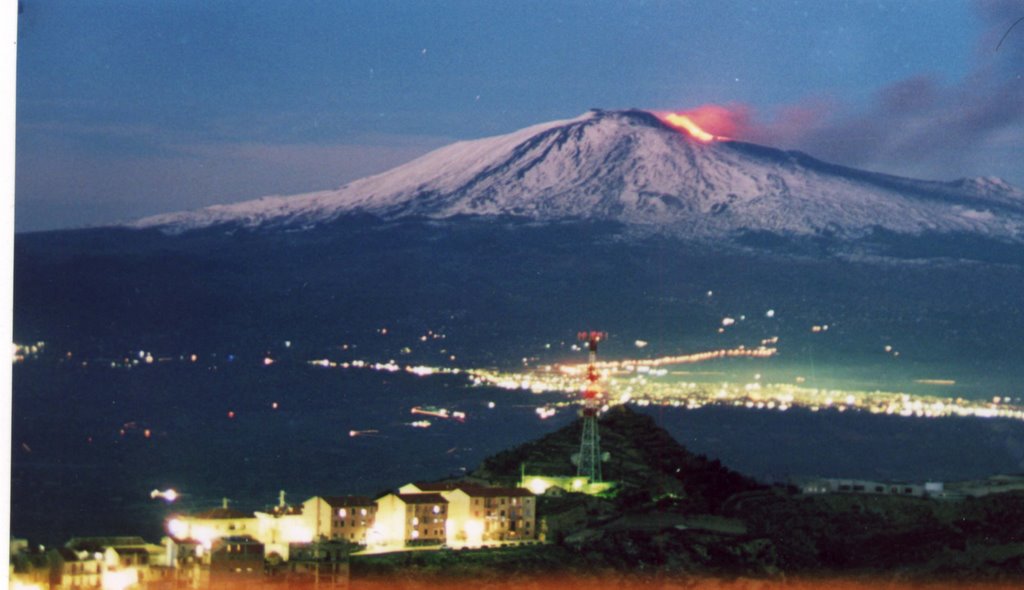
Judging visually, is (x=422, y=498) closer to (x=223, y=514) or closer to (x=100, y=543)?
(x=223, y=514)

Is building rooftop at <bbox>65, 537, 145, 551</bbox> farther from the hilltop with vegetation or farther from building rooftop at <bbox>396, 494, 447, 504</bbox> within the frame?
building rooftop at <bbox>396, 494, 447, 504</bbox>

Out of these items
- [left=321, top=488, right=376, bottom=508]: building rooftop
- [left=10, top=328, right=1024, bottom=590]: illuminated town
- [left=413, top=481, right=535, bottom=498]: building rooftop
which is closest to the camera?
[left=10, top=328, right=1024, bottom=590]: illuminated town

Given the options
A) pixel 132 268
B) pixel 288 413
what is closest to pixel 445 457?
pixel 288 413

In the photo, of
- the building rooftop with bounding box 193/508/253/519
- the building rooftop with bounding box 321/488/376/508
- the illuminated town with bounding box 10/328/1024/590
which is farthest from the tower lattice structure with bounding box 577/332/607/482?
the building rooftop with bounding box 193/508/253/519

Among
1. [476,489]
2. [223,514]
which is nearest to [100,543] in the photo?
[223,514]

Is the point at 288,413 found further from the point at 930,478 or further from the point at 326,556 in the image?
the point at 326,556

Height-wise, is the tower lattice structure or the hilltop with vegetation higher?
the tower lattice structure

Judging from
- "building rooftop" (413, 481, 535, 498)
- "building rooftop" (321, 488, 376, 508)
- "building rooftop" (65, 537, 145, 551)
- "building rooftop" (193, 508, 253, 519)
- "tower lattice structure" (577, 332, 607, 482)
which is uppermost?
"tower lattice structure" (577, 332, 607, 482)

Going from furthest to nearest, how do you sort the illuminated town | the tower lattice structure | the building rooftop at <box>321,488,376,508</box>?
1. the tower lattice structure
2. the building rooftop at <box>321,488,376,508</box>
3. the illuminated town

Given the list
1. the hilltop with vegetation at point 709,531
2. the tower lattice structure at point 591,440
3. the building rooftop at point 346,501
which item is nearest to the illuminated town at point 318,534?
the building rooftop at point 346,501

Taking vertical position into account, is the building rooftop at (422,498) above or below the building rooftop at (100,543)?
above

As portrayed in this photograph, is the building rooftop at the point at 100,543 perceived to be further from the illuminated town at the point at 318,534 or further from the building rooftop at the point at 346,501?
the building rooftop at the point at 346,501
